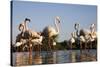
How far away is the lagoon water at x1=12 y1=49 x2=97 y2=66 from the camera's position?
7.04 ft

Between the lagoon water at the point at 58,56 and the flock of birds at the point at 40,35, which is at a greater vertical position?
the flock of birds at the point at 40,35

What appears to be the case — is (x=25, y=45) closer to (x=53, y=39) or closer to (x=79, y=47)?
(x=53, y=39)

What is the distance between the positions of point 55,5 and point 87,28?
1.50 feet

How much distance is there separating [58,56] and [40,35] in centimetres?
30

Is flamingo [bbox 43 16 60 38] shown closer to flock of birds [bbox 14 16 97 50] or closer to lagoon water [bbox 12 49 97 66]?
flock of birds [bbox 14 16 97 50]

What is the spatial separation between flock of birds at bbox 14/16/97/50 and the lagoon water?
0.30 ft

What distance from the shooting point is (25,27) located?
7.17ft

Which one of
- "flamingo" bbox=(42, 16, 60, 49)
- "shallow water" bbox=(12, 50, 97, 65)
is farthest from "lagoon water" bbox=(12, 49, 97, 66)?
"flamingo" bbox=(42, 16, 60, 49)

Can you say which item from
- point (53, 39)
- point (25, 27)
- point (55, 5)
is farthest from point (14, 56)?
point (55, 5)

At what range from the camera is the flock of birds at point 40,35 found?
2172 millimetres

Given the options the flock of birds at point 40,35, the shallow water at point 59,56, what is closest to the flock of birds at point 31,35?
the flock of birds at point 40,35

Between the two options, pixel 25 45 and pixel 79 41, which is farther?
pixel 79 41

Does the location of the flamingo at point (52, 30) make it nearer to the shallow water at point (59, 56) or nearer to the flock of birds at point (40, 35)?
the flock of birds at point (40, 35)

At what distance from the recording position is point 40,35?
88.0 inches
